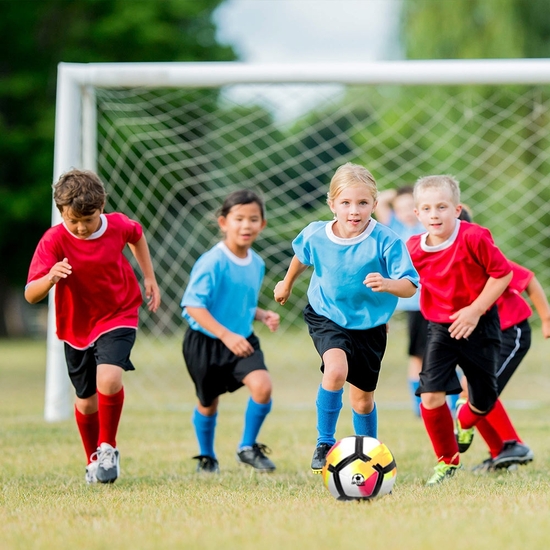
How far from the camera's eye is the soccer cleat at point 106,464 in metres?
4.32

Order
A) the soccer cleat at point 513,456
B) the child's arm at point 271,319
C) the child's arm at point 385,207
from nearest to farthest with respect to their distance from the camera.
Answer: the soccer cleat at point 513,456 < the child's arm at point 271,319 < the child's arm at point 385,207

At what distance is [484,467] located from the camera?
490 cm

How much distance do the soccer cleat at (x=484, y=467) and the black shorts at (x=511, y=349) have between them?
1.36 feet

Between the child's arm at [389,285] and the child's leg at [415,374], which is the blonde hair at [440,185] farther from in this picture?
the child's leg at [415,374]

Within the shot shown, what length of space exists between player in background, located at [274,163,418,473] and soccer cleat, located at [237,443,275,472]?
803 mm

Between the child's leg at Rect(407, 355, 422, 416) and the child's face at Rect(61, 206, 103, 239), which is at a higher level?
the child's face at Rect(61, 206, 103, 239)

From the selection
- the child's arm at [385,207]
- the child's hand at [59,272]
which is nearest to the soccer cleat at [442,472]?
the child's hand at [59,272]

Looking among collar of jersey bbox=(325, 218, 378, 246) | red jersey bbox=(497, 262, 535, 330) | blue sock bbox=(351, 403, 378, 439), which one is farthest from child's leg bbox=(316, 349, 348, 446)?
red jersey bbox=(497, 262, 535, 330)

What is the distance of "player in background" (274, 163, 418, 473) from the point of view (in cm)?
402

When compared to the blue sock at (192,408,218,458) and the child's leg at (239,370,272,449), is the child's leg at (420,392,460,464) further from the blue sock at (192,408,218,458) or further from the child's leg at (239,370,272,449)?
the blue sock at (192,408,218,458)

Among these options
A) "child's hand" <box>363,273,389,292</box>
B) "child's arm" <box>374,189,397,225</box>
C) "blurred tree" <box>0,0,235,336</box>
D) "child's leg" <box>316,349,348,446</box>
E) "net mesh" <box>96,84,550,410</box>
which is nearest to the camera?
"child's hand" <box>363,273,389,292</box>

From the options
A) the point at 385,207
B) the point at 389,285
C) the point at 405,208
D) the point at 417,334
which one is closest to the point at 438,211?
the point at 389,285

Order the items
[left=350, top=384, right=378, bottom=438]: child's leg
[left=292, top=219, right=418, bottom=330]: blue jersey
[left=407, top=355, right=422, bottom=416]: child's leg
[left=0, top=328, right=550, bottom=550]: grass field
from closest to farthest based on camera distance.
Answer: [left=0, top=328, right=550, bottom=550]: grass field
[left=292, top=219, right=418, bottom=330]: blue jersey
[left=350, top=384, right=378, bottom=438]: child's leg
[left=407, top=355, right=422, bottom=416]: child's leg

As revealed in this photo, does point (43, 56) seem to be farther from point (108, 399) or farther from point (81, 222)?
point (108, 399)
